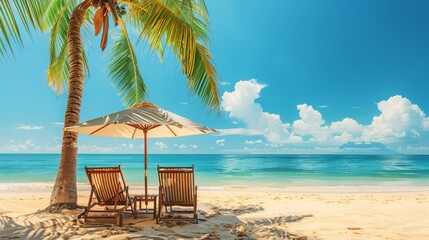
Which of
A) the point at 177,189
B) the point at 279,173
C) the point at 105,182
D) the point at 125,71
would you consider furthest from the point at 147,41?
the point at 279,173

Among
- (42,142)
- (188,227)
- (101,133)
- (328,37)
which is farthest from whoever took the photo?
(42,142)

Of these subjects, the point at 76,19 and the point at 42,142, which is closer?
the point at 76,19

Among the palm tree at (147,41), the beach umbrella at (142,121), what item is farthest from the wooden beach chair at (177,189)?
the palm tree at (147,41)

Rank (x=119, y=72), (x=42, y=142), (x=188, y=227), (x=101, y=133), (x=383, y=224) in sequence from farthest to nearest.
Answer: (x=42, y=142)
(x=119, y=72)
(x=101, y=133)
(x=383, y=224)
(x=188, y=227)

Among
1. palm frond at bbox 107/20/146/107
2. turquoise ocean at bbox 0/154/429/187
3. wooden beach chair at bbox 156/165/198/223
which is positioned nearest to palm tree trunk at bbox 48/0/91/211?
wooden beach chair at bbox 156/165/198/223

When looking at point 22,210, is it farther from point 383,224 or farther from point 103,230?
point 383,224

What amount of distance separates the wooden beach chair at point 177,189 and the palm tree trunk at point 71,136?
6.72ft

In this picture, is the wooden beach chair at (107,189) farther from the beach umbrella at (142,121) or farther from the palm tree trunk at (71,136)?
the palm tree trunk at (71,136)

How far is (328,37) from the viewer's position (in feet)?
191

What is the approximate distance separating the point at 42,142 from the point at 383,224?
3293 inches

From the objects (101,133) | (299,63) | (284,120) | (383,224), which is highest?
(299,63)

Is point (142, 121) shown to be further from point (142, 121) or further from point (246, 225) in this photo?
point (246, 225)

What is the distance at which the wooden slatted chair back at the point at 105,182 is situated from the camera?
5277 mm

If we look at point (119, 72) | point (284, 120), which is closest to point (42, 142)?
point (284, 120)
